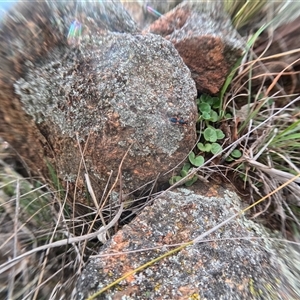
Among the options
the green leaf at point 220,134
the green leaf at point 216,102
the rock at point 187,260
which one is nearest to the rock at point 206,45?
the green leaf at point 216,102

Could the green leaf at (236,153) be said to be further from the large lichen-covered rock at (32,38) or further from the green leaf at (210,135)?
the large lichen-covered rock at (32,38)

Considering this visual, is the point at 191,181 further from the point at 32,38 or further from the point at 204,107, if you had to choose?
the point at 32,38

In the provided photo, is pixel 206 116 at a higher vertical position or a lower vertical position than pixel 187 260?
higher

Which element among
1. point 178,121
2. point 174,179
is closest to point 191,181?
point 174,179

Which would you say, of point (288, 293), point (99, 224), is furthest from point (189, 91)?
point (288, 293)

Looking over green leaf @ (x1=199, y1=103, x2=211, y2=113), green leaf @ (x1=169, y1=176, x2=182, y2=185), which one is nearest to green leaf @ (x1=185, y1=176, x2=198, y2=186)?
green leaf @ (x1=169, y1=176, x2=182, y2=185)

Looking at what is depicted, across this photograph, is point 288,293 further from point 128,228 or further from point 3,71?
point 3,71
